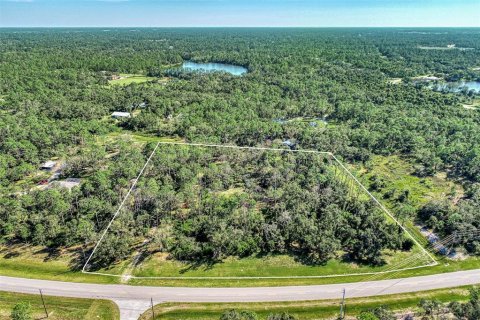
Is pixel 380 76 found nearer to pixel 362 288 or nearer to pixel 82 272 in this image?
pixel 362 288

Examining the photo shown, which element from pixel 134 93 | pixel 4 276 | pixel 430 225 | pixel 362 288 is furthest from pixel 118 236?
pixel 134 93

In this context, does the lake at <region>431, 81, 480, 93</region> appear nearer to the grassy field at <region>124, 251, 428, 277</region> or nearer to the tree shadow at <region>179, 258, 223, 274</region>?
the grassy field at <region>124, 251, 428, 277</region>

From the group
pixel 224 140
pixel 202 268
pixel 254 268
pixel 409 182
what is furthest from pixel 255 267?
pixel 224 140

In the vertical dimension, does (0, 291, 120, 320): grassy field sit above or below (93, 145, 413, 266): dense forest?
below

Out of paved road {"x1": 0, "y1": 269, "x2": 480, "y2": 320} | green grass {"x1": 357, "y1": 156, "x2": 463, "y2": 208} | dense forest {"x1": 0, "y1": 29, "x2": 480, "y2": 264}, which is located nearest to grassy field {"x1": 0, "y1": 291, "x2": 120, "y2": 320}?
paved road {"x1": 0, "y1": 269, "x2": 480, "y2": 320}

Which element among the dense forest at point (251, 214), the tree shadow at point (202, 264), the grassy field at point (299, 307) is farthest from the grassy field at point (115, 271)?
the grassy field at point (299, 307)

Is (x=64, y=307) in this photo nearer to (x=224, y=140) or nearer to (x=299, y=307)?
(x=299, y=307)
